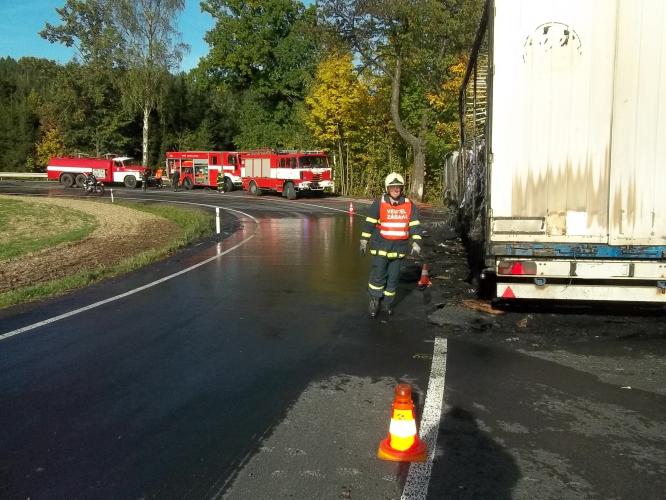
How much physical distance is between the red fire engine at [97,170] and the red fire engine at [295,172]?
1487cm

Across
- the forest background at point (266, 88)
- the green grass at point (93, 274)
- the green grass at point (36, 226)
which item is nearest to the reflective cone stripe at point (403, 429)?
the green grass at point (93, 274)

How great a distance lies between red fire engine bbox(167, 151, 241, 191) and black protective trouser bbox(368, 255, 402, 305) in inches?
1522

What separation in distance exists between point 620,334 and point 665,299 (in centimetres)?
64

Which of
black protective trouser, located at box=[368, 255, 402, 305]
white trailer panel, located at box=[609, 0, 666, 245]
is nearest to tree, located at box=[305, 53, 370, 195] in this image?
black protective trouser, located at box=[368, 255, 402, 305]

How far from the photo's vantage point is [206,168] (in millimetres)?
47688

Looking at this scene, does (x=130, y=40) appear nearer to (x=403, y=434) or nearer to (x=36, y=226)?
(x=36, y=226)

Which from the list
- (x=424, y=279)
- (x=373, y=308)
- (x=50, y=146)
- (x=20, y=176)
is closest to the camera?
(x=373, y=308)

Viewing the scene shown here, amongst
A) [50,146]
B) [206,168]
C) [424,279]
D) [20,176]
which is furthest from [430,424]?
[50,146]

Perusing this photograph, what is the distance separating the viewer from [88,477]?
12.2 feet

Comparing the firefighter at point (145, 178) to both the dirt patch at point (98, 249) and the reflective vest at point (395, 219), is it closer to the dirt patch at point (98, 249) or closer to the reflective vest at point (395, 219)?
the dirt patch at point (98, 249)

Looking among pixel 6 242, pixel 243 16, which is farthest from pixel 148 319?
pixel 243 16

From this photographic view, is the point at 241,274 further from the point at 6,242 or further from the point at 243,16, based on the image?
the point at 243,16

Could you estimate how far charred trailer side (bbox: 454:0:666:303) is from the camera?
6207mm

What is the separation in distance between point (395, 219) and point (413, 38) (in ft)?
84.5
